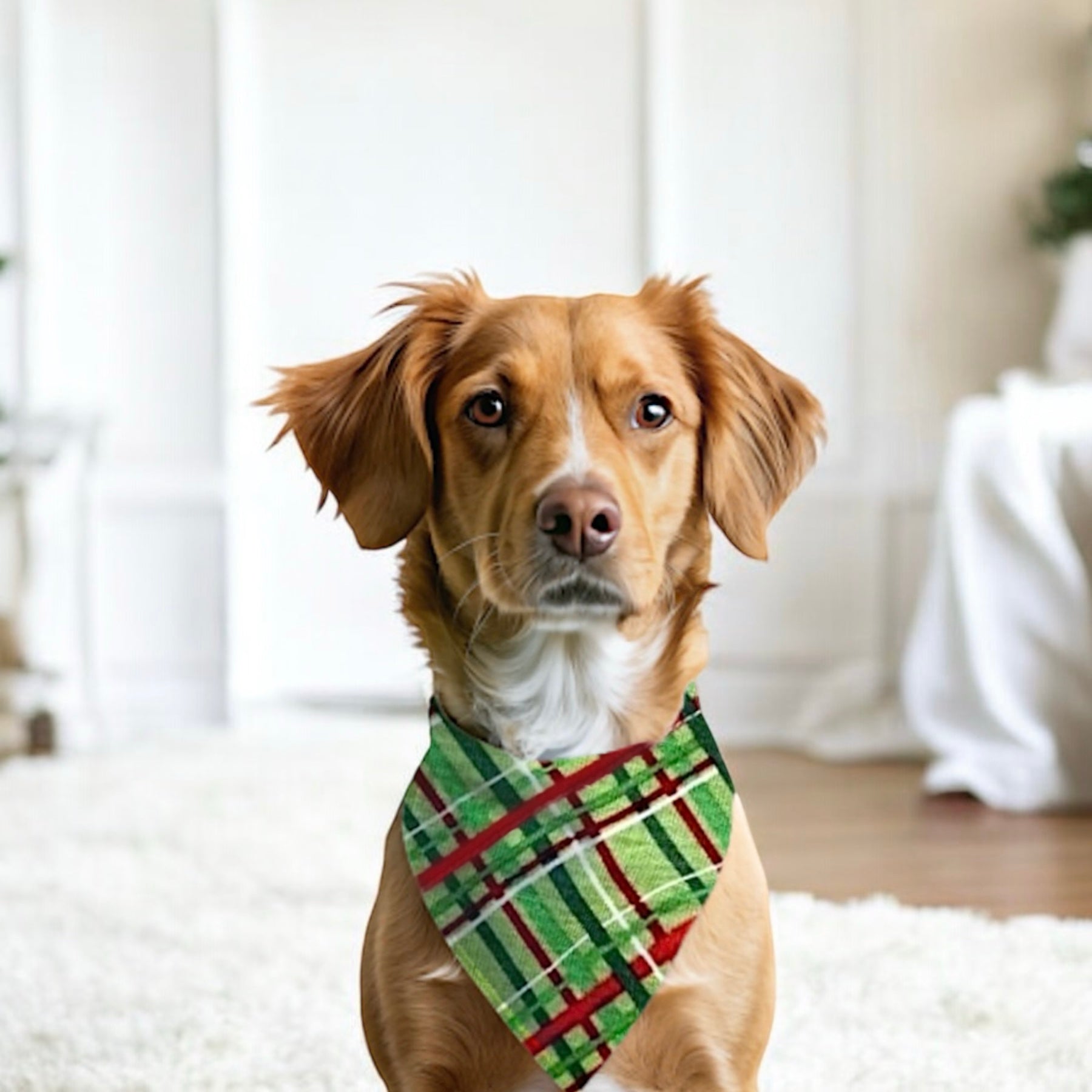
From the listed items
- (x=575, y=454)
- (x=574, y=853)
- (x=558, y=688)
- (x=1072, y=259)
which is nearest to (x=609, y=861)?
(x=574, y=853)

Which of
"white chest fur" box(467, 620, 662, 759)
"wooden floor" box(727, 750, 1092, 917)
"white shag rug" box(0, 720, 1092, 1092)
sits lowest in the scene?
"wooden floor" box(727, 750, 1092, 917)

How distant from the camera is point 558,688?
1582 millimetres

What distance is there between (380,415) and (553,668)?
10.7 inches

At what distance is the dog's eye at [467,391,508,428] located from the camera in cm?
154

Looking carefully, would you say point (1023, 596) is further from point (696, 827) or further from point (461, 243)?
point (696, 827)

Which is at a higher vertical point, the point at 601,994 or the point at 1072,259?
the point at 1072,259

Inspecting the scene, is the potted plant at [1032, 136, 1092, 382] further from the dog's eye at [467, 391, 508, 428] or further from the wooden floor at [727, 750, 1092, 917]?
the dog's eye at [467, 391, 508, 428]

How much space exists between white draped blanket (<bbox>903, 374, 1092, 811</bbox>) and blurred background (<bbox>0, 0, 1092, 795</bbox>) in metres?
1.03

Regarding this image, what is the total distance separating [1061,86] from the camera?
4.86 m

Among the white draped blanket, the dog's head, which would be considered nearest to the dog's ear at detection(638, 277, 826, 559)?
the dog's head

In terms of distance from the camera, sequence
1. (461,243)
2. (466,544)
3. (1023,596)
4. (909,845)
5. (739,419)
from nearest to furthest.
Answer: (466,544), (739,419), (909,845), (1023,596), (461,243)

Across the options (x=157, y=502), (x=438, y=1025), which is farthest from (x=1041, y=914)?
(x=157, y=502)

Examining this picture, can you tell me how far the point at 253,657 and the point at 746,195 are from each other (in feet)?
6.33

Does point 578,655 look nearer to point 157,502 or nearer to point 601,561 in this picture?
point 601,561
